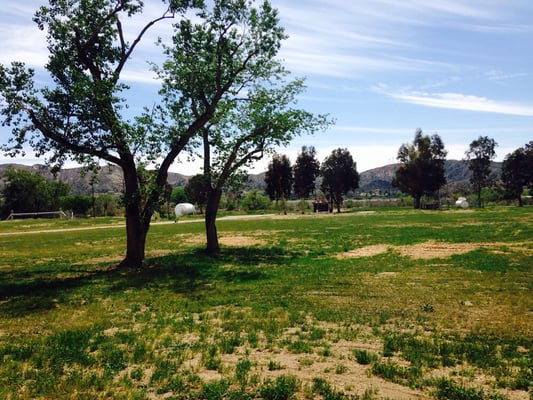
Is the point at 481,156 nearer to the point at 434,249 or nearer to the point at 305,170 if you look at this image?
the point at 305,170

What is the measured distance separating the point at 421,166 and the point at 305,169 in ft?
85.7

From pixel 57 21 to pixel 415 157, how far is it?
85.4m

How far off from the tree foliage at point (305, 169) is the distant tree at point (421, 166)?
63.8 ft

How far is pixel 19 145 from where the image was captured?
1825cm

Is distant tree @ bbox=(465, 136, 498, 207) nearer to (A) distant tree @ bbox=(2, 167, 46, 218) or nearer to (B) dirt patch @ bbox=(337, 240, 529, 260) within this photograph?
(B) dirt patch @ bbox=(337, 240, 529, 260)

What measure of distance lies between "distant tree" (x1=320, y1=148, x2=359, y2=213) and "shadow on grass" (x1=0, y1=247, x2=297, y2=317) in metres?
70.5

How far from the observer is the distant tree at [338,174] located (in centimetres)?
9206

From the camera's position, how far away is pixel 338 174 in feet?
301

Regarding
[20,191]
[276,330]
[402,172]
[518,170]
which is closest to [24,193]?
[20,191]

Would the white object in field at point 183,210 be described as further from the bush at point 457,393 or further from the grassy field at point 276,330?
the bush at point 457,393

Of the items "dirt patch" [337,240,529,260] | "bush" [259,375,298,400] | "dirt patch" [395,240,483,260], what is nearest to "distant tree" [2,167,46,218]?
"dirt patch" [337,240,529,260]

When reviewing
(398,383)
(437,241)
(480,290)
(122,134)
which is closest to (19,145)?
(122,134)

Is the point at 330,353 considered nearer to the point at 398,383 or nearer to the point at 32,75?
the point at 398,383

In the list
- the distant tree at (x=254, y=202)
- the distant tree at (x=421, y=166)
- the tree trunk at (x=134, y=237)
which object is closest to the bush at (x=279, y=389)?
the tree trunk at (x=134, y=237)
